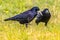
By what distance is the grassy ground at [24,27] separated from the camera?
9711 millimetres

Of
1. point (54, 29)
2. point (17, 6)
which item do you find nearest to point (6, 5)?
point (17, 6)

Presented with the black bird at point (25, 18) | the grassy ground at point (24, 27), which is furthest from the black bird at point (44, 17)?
the black bird at point (25, 18)

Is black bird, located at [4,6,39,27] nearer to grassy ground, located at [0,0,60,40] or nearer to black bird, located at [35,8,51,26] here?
grassy ground, located at [0,0,60,40]

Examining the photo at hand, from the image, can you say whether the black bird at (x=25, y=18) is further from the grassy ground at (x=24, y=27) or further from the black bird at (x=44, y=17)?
the black bird at (x=44, y=17)

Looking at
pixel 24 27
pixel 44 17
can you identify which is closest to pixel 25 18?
pixel 24 27

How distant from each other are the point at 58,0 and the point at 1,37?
500 cm

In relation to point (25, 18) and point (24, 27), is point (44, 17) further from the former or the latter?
point (24, 27)

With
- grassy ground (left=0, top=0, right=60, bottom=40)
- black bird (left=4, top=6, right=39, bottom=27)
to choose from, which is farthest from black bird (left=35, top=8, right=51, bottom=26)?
black bird (left=4, top=6, right=39, bottom=27)

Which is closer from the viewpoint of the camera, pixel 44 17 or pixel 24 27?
pixel 24 27

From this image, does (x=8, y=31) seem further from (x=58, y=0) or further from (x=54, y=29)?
(x=58, y=0)

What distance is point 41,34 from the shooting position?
1011 cm

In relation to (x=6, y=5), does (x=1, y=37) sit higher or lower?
lower

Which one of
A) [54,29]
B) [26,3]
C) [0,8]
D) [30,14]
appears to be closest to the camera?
[54,29]

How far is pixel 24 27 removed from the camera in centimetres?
1084
